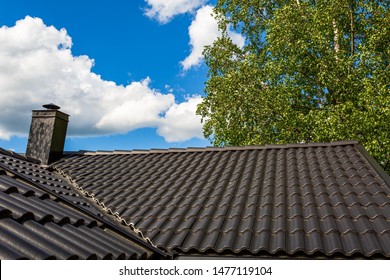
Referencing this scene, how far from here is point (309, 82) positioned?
18453 millimetres

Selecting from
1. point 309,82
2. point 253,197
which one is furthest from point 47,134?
point 309,82

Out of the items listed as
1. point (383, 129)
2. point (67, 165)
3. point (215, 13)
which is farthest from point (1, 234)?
point (215, 13)

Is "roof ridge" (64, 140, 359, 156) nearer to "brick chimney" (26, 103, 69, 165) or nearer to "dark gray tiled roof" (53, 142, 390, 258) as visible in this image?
"dark gray tiled roof" (53, 142, 390, 258)

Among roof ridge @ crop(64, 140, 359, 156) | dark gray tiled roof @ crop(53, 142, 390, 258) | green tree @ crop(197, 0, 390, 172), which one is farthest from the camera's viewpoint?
green tree @ crop(197, 0, 390, 172)

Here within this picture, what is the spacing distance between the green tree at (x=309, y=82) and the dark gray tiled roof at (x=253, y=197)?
6889mm

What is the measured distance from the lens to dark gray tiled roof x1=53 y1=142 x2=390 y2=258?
5.02 m

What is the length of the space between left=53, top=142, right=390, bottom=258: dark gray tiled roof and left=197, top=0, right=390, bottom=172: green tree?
689 centimetres

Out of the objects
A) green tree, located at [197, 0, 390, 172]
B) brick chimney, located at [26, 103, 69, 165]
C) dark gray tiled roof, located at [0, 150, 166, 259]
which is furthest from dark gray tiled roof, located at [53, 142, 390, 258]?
green tree, located at [197, 0, 390, 172]

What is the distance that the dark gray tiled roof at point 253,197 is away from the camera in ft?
16.5

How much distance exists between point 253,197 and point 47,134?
22.2 ft

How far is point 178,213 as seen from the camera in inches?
246

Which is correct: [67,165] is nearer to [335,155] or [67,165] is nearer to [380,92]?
[335,155]

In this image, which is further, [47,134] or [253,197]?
[47,134]

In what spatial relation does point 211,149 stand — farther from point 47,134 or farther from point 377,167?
point 47,134
